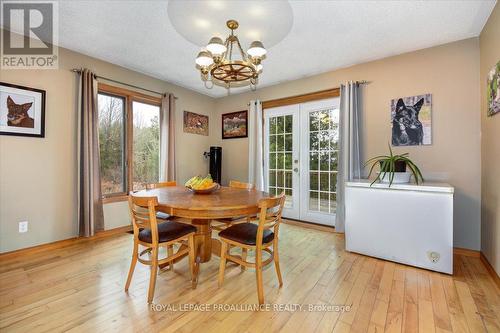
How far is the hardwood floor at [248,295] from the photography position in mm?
1522

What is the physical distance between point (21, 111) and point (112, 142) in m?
1.03

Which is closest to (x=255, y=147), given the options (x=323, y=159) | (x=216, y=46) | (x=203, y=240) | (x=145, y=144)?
(x=323, y=159)

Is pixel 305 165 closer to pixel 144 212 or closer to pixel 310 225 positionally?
pixel 310 225

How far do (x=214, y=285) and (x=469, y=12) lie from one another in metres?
3.47

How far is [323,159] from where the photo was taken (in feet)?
12.3

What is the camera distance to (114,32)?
2.55 metres

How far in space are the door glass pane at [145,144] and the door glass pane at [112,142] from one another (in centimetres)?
18

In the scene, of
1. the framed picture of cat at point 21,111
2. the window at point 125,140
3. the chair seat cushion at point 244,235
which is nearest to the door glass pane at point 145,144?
the window at point 125,140

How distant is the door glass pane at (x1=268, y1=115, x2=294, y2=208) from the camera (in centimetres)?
412

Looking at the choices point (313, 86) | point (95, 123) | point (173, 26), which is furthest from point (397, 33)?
point (95, 123)

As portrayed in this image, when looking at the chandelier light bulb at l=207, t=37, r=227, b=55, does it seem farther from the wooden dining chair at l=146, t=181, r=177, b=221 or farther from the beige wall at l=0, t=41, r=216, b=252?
the beige wall at l=0, t=41, r=216, b=252

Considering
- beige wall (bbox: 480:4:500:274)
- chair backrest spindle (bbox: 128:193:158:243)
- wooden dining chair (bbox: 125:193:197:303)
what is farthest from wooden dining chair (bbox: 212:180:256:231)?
beige wall (bbox: 480:4:500:274)

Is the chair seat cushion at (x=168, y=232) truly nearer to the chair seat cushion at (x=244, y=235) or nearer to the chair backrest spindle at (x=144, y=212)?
the chair backrest spindle at (x=144, y=212)

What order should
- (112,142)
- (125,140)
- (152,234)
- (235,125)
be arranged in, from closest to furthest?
(152,234) → (112,142) → (125,140) → (235,125)
